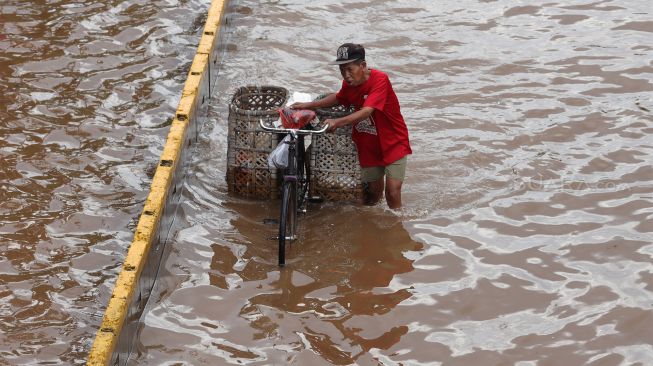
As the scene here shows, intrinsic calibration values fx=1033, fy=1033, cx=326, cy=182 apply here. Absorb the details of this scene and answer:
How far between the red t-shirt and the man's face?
8 cm

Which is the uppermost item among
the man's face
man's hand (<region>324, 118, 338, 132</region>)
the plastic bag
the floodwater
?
the man's face

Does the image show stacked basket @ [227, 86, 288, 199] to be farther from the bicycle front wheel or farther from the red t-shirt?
the bicycle front wheel

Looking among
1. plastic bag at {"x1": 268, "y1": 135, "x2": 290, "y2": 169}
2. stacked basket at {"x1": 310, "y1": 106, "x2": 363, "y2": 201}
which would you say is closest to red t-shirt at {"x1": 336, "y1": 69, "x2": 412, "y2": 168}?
stacked basket at {"x1": 310, "y1": 106, "x2": 363, "y2": 201}

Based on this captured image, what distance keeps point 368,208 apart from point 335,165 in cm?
54

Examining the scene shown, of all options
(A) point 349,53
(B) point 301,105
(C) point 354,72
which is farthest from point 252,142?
(A) point 349,53

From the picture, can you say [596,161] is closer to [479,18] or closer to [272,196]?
[272,196]

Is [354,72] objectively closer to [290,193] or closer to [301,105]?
[301,105]

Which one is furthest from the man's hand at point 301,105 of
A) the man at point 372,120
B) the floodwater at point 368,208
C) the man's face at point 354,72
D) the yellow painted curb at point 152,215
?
the yellow painted curb at point 152,215

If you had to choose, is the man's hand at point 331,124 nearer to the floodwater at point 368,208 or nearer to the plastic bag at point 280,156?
the plastic bag at point 280,156

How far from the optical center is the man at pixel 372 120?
338 inches

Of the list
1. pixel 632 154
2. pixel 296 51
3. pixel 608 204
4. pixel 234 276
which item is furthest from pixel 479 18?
pixel 234 276

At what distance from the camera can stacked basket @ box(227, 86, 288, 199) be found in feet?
30.4

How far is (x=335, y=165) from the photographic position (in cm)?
932

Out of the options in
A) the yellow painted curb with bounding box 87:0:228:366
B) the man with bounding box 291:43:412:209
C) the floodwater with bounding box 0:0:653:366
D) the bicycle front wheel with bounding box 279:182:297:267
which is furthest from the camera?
the man with bounding box 291:43:412:209
